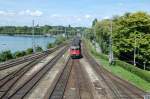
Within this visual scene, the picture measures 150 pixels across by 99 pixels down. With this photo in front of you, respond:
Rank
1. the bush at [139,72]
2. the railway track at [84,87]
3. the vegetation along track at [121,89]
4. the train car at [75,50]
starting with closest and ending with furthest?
the railway track at [84,87] → the vegetation along track at [121,89] → the bush at [139,72] → the train car at [75,50]

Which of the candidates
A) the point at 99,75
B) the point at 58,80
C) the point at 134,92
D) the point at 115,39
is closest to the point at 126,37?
the point at 115,39

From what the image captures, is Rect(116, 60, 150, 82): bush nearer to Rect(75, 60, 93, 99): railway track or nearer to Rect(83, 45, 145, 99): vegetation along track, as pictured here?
Rect(83, 45, 145, 99): vegetation along track

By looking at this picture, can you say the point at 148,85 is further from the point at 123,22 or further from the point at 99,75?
the point at 123,22

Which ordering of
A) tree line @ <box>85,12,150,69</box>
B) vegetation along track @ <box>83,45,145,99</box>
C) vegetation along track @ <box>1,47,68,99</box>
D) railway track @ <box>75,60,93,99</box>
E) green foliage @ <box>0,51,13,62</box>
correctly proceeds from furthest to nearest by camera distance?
green foliage @ <box>0,51,13,62</box> → tree line @ <box>85,12,150,69</box> → vegetation along track @ <box>83,45,145,99</box> → railway track @ <box>75,60,93,99</box> → vegetation along track @ <box>1,47,68,99</box>

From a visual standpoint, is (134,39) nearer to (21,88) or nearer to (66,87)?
(66,87)

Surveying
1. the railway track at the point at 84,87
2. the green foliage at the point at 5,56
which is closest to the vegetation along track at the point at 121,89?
the railway track at the point at 84,87

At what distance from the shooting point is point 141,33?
2778 inches

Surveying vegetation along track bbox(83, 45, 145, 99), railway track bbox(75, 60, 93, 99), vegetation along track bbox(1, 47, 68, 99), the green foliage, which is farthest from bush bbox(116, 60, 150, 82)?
the green foliage

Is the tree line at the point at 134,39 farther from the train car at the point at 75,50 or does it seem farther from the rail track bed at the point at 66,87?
the rail track bed at the point at 66,87

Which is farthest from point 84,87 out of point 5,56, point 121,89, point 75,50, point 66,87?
point 75,50

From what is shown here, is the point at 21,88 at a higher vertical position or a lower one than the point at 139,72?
lower

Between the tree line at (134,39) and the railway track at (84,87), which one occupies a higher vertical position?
the tree line at (134,39)

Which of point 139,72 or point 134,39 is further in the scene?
point 134,39

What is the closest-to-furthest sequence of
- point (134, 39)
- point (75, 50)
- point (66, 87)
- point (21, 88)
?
point (21, 88) → point (66, 87) → point (134, 39) → point (75, 50)
